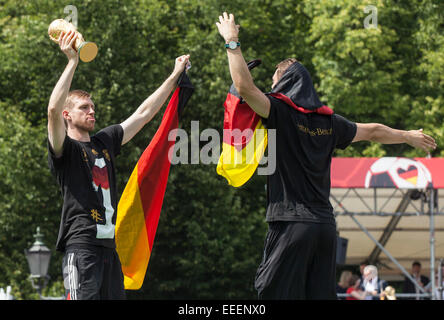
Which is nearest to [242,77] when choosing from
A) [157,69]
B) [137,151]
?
[137,151]

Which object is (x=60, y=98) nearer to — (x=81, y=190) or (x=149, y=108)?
(x=81, y=190)

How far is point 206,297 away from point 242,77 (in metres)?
18.4

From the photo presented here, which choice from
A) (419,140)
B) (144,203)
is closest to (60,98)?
(144,203)

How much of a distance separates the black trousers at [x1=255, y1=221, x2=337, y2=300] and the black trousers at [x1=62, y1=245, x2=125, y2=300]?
1.00 m

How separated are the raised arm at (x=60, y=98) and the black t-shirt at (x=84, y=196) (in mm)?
102

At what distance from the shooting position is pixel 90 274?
515cm

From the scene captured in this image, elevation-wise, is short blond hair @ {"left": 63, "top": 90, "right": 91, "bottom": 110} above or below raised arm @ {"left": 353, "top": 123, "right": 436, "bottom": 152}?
above

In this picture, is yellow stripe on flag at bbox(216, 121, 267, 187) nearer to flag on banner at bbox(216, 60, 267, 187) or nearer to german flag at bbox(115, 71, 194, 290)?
flag on banner at bbox(216, 60, 267, 187)

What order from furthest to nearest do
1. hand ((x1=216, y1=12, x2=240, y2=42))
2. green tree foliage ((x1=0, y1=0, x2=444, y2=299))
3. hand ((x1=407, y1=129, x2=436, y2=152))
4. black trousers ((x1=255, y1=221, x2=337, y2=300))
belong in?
green tree foliage ((x1=0, y1=0, x2=444, y2=299))
hand ((x1=407, y1=129, x2=436, y2=152))
hand ((x1=216, y1=12, x2=240, y2=42))
black trousers ((x1=255, y1=221, x2=337, y2=300))

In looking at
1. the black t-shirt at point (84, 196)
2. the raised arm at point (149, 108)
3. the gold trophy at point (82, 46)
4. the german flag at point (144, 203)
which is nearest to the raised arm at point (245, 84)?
the gold trophy at point (82, 46)

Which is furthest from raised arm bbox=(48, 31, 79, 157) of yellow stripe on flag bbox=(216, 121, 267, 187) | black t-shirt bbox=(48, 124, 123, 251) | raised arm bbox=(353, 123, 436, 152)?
raised arm bbox=(353, 123, 436, 152)

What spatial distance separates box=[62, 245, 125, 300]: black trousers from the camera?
5.14m

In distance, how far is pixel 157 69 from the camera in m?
22.5

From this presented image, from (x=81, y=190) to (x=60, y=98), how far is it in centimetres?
66
